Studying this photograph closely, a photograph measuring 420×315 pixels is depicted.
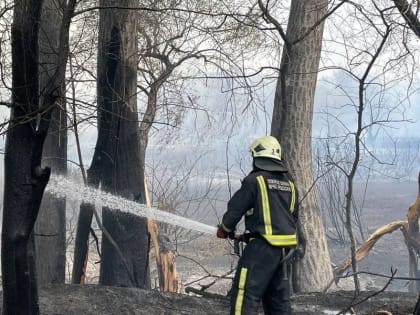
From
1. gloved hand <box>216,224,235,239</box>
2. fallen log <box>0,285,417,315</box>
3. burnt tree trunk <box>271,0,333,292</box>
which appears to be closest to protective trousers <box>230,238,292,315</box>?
gloved hand <box>216,224,235,239</box>

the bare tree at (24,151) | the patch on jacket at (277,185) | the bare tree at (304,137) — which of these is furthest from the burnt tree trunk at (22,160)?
the bare tree at (304,137)

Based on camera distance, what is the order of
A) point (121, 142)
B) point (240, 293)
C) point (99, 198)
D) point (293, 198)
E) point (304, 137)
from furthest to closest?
point (304, 137) < point (121, 142) < point (99, 198) < point (293, 198) < point (240, 293)

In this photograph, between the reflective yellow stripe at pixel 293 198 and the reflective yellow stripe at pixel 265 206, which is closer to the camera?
the reflective yellow stripe at pixel 265 206

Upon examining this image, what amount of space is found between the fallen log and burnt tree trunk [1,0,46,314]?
40.3 inches

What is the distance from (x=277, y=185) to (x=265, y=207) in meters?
0.23

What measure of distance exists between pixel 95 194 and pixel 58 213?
0.93 metres

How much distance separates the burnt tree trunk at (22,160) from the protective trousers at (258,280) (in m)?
1.75

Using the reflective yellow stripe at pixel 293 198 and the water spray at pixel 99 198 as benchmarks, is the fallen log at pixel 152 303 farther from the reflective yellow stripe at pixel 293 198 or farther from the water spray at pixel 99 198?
the water spray at pixel 99 198

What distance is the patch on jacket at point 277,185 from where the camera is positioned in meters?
5.19

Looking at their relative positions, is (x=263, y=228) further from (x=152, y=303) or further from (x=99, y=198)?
(x=99, y=198)

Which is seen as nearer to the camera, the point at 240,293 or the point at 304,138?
the point at 240,293

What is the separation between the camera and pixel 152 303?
6203mm

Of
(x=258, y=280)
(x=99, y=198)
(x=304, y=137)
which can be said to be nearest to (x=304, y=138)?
(x=304, y=137)

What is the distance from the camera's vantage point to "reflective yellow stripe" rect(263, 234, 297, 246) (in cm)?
520
